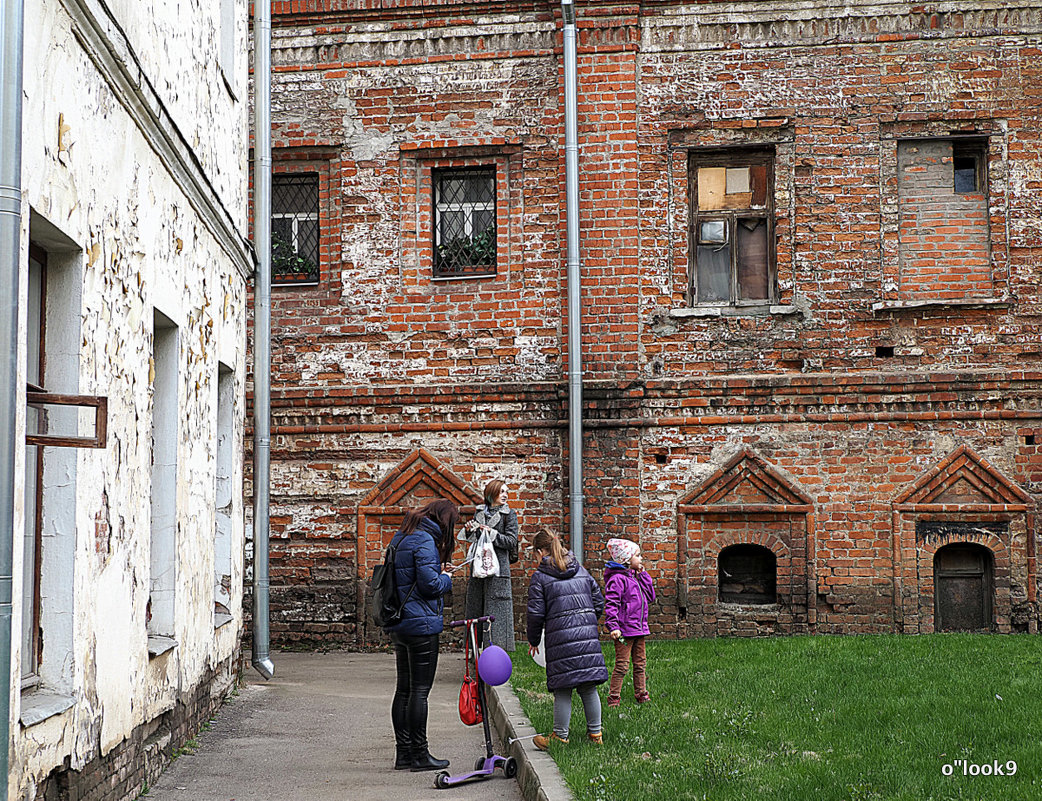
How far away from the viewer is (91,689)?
607cm

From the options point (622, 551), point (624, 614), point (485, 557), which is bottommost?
point (624, 614)

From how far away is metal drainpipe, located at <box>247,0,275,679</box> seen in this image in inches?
468

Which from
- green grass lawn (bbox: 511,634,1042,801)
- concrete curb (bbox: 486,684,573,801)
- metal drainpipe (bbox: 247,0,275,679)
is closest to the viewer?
green grass lawn (bbox: 511,634,1042,801)

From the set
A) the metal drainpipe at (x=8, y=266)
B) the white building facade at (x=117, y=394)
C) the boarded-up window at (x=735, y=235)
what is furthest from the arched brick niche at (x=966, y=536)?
the metal drainpipe at (x=8, y=266)

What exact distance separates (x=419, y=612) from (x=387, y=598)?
212 millimetres

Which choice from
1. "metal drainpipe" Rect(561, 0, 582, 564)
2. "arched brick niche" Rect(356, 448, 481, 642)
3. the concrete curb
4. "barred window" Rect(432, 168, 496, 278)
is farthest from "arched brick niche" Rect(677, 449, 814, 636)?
the concrete curb

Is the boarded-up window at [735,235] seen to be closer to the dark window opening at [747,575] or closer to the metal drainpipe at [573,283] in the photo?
the metal drainpipe at [573,283]

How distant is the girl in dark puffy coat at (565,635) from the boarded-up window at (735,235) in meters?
6.61

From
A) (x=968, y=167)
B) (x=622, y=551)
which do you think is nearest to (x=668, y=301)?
(x=968, y=167)

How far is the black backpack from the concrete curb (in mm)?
1141

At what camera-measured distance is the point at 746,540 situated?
43.7ft

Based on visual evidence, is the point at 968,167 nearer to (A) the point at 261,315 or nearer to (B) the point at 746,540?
(B) the point at 746,540

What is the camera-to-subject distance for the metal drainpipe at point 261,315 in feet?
39.0

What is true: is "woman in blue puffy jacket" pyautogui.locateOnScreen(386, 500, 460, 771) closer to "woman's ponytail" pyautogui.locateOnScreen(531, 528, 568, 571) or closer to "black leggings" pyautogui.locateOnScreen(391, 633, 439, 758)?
"black leggings" pyautogui.locateOnScreen(391, 633, 439, 758)
